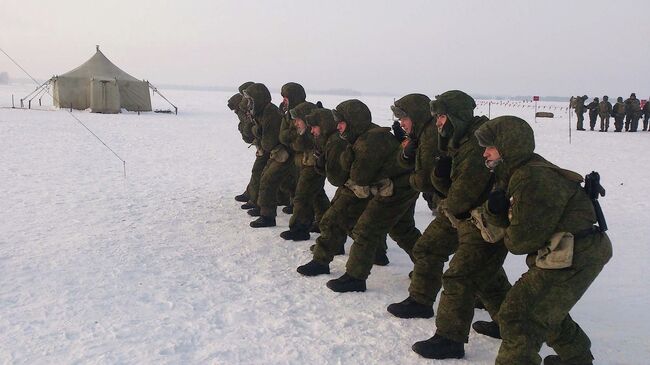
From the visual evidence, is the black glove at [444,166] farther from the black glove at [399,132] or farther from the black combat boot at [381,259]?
the black combat boot at [381,259]

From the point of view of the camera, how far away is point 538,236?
319 cm

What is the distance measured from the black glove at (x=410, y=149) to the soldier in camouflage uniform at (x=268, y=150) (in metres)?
3.08

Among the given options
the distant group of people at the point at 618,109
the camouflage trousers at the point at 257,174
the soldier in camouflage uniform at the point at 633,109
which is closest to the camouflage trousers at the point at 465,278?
the camouflage trousers at the point at 257,174

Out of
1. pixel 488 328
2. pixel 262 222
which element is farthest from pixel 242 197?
pixel 488 328

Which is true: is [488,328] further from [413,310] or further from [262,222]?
[262,222]

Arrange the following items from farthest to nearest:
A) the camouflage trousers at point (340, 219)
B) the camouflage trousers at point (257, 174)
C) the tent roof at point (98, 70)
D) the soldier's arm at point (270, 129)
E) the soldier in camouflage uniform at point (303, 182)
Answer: the tent roof at point (98, 70) → the camouflage trousers at point (257, 174) → the soldier's arm at point (270, 129) → the soldier in camouflage uniform at point (303, 182) → the camouflage trousers at point (340, 219)

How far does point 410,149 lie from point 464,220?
90 cm

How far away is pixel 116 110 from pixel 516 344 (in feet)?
93.3

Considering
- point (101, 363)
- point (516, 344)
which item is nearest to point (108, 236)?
point (101, 363)

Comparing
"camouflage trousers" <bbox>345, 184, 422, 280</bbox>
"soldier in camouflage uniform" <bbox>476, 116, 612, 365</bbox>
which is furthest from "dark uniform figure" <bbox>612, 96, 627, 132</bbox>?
"soldier in camouflage uniform" <bbox>476, 116, 612, 365</bbox>

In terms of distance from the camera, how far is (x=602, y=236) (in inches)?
128

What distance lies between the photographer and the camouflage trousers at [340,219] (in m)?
5.50

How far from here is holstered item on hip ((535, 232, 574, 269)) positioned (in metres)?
3.17

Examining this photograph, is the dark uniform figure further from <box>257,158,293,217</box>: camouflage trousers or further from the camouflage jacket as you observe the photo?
the camouflage jacket
